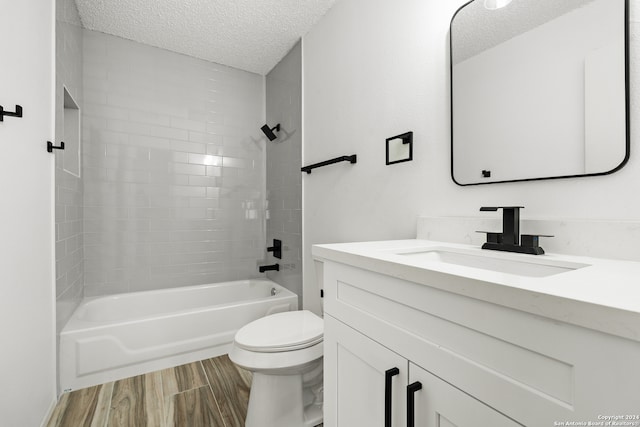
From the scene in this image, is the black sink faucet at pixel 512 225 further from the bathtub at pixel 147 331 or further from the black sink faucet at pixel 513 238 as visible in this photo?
the bathtub at pixel 147 331

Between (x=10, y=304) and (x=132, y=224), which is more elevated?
(x=132, y=224)

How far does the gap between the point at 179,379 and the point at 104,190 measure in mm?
1503

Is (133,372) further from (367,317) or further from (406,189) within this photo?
(406,189)

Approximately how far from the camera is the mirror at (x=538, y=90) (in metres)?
0.80

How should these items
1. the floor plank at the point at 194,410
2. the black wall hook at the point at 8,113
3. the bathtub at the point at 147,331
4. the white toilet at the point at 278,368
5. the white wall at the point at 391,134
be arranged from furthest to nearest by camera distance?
the bathtub at the point at 147,331, the floor plank at the point at 194,410, the white toilet at the point at 278,368, the black wall hook at the point at 8,113, the white wall at the point at 391,134

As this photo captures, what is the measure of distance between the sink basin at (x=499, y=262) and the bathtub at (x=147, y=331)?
1531 mm

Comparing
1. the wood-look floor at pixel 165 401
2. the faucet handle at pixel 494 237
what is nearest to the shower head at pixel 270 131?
the wood-look floor at pixel 165 401

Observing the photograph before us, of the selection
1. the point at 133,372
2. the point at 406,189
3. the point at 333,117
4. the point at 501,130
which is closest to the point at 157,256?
the point at 133,372

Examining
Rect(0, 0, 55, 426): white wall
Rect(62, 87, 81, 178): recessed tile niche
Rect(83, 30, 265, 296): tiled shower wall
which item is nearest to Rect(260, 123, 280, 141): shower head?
Rect(83, 30, 265, 296): tiled shower wall

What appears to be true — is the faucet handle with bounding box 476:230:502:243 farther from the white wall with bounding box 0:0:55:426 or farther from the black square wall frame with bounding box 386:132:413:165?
the white wall with bounding box 0:0:55:426

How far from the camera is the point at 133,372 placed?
6.09 ft

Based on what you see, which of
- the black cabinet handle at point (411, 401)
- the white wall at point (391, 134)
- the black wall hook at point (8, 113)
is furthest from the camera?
the black wall hook at point (8, 113)

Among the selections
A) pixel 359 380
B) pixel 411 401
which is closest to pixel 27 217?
pixel 359 380

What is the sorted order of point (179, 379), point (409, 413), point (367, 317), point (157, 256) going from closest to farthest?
point (409, 413) < point (367, 317) < point (179, 379) < point (157, 256)
